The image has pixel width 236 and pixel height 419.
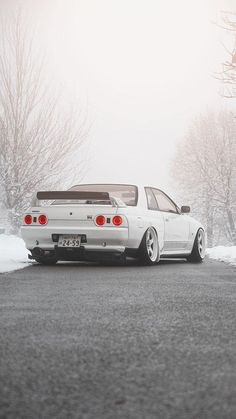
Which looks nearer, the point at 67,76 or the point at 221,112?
the point at 67,76

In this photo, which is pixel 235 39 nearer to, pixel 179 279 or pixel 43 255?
pixel 43 255

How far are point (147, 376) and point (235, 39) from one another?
12.7m

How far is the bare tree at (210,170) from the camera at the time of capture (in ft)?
138

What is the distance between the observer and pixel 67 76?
80.1ft

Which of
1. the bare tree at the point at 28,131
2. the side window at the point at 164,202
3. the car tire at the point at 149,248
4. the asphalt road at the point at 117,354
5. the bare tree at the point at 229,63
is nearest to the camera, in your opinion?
the asphalt road at the point at 117,354

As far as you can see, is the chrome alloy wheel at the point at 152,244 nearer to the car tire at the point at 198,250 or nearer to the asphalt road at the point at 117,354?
the car tire at the point at 198,250

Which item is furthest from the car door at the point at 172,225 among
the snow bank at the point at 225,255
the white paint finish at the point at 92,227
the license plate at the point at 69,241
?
the license plate at the point at 69,241

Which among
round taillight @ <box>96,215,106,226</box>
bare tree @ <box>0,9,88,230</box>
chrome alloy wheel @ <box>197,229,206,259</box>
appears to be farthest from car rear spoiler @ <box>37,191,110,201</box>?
bare tree @ <box>0,9,88,230</box>

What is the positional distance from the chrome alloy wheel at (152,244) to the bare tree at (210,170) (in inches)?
1238

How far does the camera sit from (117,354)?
3.15 m

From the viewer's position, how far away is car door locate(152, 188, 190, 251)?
11438mm

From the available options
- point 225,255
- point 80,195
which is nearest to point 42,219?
point 80,195

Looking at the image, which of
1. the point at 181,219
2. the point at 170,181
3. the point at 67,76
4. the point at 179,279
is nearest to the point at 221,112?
the point at 170,181

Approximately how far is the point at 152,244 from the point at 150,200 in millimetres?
927
